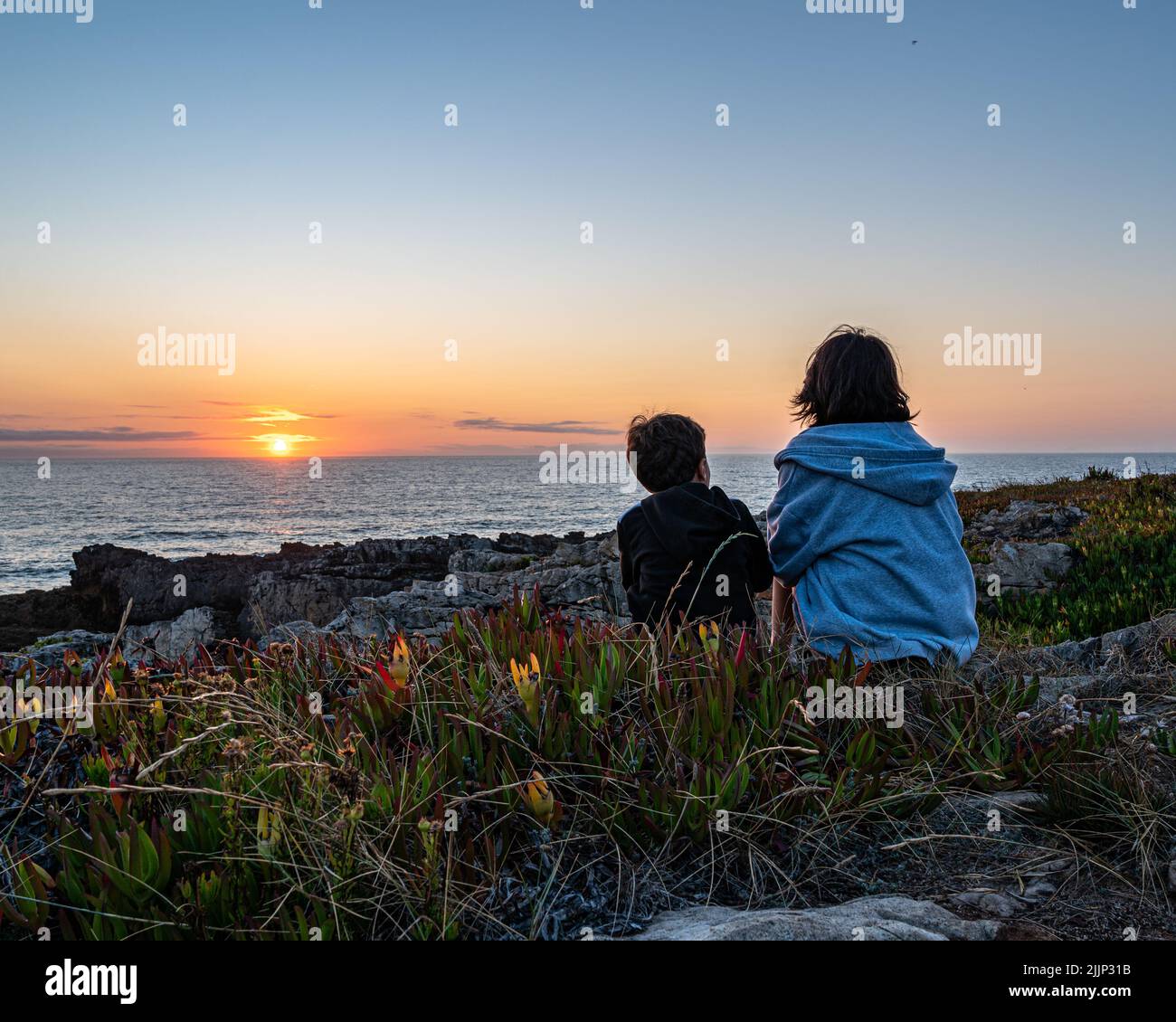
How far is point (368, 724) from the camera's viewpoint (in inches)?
133

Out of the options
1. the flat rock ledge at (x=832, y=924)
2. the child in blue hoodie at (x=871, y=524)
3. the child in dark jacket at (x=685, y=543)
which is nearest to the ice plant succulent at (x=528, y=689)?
the flat rock ledge at (x=832, y=924)

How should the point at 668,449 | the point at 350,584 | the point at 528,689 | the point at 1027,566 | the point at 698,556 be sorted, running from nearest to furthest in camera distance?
the point at 528,689
the point at 698,556
the point at 668,449
the point at 1027,566
the point at 350,584

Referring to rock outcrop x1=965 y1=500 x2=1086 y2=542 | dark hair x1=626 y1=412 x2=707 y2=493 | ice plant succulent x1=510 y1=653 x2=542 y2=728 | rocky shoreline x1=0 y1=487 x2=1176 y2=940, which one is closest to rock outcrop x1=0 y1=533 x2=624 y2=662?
rocky shoreline x1=0 y1=487 x2=1176 y2=940

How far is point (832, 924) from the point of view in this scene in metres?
2.22

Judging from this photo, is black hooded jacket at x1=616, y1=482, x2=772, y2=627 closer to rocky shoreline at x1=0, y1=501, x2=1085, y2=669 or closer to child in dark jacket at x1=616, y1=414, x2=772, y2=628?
child in dark jacket at x1=616, y1=414, x2=772, y2=628

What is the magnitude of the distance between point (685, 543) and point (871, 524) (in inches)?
44.2

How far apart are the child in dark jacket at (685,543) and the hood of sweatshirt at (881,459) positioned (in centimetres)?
69

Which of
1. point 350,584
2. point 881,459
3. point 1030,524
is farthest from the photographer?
point 350,584

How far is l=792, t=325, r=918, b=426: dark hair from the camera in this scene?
4.11m

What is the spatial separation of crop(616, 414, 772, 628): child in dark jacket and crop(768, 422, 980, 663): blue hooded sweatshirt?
0.60 meters

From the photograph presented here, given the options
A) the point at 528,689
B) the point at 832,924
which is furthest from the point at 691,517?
the point at 832,924

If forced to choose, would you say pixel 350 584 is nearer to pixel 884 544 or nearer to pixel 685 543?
pixel 685 543

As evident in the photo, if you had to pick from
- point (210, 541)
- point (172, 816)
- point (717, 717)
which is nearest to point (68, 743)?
point (172, 816)
